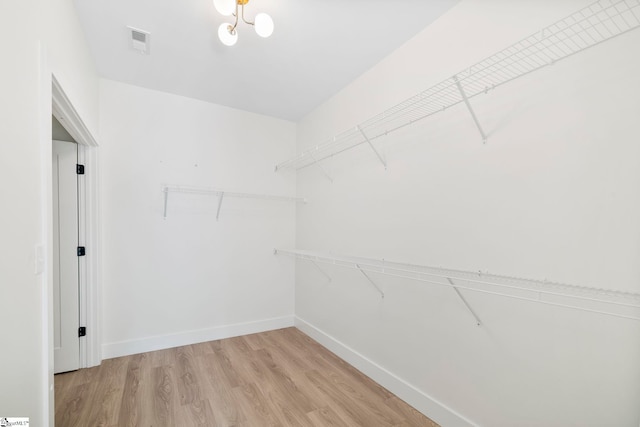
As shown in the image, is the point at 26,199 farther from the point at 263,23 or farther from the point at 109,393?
the point at 109,393

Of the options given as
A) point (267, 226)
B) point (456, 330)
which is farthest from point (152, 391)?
point (456, 330)

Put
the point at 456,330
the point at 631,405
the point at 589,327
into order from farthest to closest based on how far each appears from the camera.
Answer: the point at 456,330
the point at 589,327
the point at 631,405

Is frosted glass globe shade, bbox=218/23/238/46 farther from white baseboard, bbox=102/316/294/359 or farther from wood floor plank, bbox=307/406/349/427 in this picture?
white baseboard, bbox=102/316/294/359

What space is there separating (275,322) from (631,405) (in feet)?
9.59

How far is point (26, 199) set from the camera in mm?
1050

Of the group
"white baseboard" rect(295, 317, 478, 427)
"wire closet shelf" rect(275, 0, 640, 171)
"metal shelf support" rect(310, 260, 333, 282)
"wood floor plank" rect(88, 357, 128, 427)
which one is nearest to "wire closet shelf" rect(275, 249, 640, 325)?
"white baseboard" rect(295, 317, 478, 427)

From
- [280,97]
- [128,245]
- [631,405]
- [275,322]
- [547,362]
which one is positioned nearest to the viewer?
[631,405]

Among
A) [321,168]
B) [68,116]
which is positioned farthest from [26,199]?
[321,168]

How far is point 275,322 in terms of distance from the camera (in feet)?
10.9

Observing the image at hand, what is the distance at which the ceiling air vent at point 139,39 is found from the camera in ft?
6.32

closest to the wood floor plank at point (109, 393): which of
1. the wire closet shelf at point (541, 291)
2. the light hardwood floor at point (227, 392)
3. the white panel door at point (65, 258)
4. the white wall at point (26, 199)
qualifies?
the light hardwood floor at point (227, 392)

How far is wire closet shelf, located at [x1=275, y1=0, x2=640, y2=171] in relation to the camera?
1.10 metres

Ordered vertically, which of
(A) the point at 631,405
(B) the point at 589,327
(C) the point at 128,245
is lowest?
(A) the point at 631,405

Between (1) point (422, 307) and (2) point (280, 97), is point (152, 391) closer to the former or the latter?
(1) point (422, 307)
